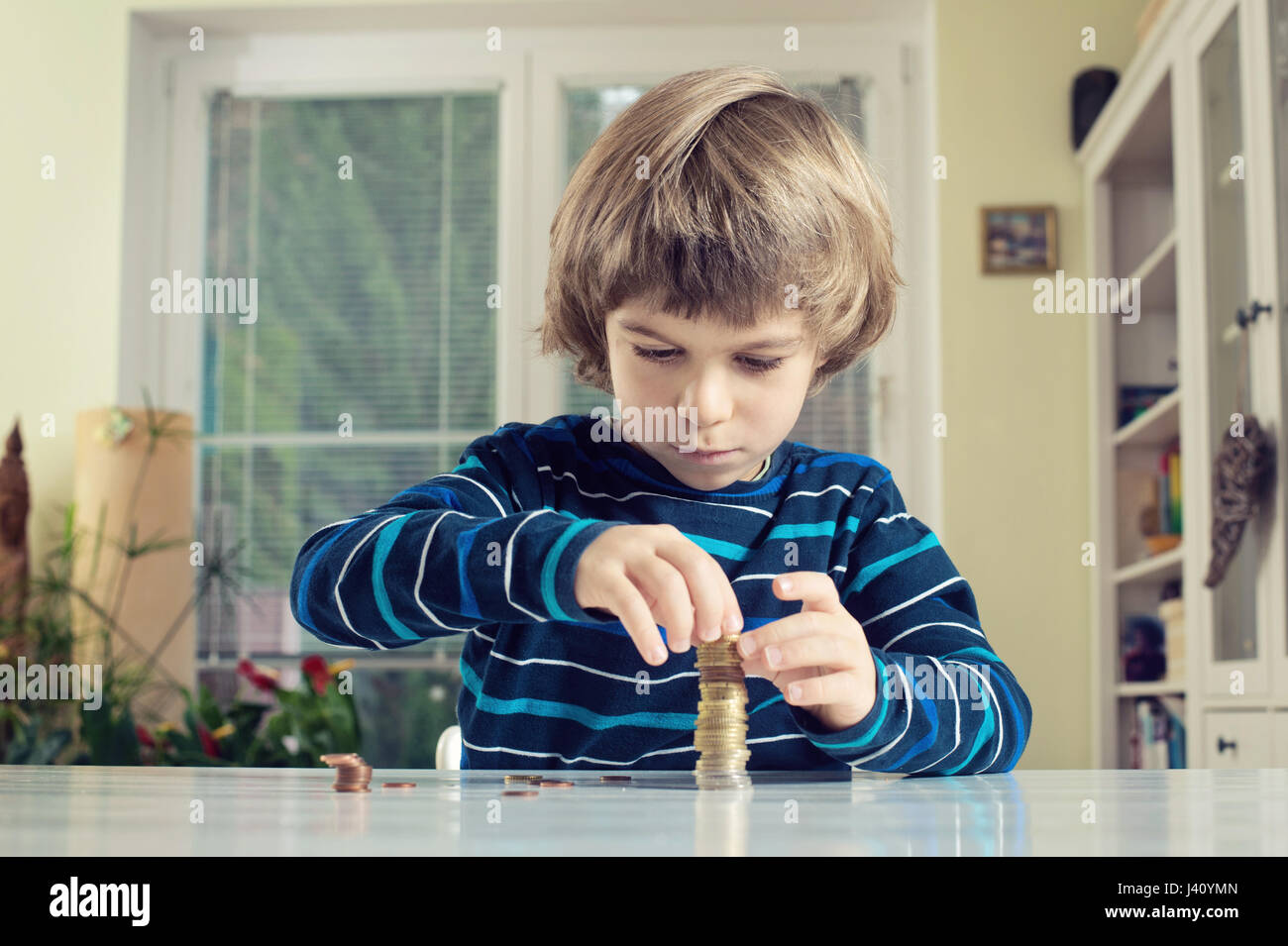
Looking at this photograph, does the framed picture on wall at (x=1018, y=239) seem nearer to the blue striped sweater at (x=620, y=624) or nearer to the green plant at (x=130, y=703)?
the green plant at (x=130, y=703)

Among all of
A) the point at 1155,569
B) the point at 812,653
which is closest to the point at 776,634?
the point at 812,653

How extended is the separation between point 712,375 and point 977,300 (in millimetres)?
3060

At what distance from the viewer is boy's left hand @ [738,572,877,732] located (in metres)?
0.66

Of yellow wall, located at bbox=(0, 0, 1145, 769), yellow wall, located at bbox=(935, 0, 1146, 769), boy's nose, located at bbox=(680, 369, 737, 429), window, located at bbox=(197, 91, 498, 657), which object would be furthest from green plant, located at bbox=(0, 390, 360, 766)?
boy's nose, located at bbox=(680, 369, 737, 429)

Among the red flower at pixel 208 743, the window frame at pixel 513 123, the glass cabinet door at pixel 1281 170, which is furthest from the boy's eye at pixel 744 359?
the window frame at pixel 513 123

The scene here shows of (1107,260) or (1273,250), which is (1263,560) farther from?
(1107,260)

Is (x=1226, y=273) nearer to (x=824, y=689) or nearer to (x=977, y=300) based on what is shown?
(x=977, y=300)

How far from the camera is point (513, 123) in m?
4.13

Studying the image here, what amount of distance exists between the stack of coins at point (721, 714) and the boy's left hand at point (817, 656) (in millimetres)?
10

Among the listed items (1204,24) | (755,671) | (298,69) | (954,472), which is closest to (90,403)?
(298,69)

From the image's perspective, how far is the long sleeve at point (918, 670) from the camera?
740mm

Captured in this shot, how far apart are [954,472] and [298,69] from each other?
249cm

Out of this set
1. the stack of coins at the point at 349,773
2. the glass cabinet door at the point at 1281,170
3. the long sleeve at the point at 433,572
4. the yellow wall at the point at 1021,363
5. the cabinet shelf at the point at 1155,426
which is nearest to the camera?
the stack of coins at the point at 349,773

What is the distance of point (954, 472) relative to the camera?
12.4 feet
